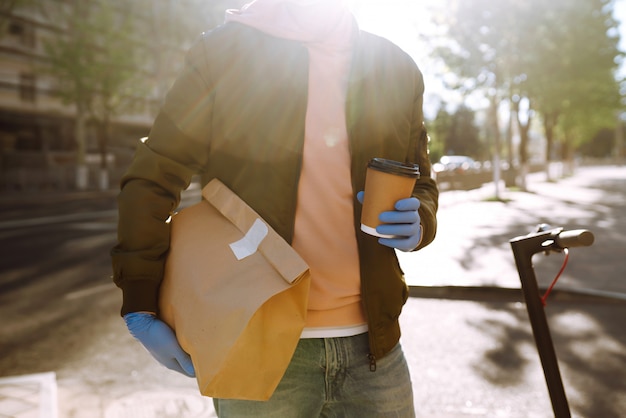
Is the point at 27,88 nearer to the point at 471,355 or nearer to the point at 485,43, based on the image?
the point at 485,43

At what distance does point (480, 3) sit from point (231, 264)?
2270 centimetres

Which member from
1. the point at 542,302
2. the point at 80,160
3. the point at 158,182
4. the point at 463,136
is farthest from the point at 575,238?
the point at 463,136

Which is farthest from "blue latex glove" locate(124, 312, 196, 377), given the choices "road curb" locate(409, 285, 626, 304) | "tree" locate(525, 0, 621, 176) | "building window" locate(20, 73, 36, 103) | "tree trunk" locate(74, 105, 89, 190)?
"building window" locate(20, 73, 36, 103)

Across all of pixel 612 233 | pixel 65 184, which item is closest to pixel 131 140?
pixel 65 184

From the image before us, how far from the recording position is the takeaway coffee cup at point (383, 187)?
53.1 inches

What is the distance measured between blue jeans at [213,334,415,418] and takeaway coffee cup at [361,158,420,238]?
327 millimetres

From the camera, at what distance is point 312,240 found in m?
1.54

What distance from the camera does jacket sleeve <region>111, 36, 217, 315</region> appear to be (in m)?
1.40

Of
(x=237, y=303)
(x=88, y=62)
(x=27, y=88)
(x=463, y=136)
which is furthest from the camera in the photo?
(x=463, y=136)

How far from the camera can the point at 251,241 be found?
1404mm

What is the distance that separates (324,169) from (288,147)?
108 mm

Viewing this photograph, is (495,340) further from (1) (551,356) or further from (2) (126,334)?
(1) (551,356)

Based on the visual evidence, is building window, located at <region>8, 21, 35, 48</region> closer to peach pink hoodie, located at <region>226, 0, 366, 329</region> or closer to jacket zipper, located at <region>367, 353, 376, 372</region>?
peach pink hoodie, located at <region>226, 0, 366, 329</region>

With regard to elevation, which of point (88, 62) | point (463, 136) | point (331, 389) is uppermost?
point (88, 62)
